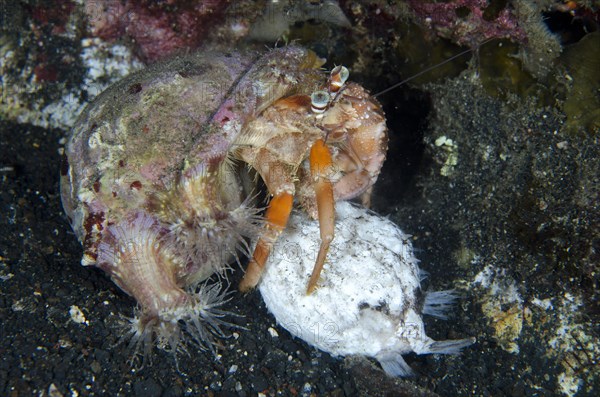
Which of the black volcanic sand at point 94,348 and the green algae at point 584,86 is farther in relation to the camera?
the green algae at point 584,86

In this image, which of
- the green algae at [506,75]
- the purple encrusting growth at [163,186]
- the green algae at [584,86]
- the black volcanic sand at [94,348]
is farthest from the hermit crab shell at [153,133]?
the green algae at [584,86]

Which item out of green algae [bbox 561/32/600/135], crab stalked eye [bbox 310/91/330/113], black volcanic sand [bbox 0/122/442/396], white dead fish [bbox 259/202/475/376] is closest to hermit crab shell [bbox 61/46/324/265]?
crab stalked eye [bbox 310/91/330/113]

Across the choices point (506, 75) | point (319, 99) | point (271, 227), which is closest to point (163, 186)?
point (271, 227)

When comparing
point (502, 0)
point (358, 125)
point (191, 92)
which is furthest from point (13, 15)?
point (502, 0)

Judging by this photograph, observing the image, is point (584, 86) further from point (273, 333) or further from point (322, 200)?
point (273, 333)

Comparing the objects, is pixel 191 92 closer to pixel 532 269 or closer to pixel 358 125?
pixel 358 125

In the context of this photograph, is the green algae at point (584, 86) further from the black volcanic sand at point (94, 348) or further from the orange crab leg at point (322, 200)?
the black volcanic sand at point (94, 348)
